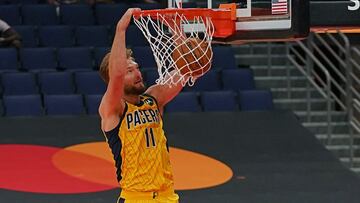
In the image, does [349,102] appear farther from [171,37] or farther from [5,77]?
[171,37]

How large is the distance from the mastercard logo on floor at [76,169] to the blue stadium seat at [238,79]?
1765 mm

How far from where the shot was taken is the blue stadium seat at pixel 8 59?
9.84 m

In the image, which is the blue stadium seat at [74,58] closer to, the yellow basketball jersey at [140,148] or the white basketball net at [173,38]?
the white basketball net at [173,38]

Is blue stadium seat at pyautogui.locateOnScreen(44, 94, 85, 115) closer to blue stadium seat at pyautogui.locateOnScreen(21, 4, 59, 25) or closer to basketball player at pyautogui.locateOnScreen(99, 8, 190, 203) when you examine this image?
blue stadium seat at pyautogui.locateOnScreen(21, 4, 59, 25)

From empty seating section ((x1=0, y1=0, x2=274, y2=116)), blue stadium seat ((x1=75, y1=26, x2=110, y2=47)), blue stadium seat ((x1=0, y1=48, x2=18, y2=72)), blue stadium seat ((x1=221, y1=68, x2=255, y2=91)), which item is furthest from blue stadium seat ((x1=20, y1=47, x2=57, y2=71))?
blue stadium seat ((x1=221, y1=68, x2=255, y2=91))

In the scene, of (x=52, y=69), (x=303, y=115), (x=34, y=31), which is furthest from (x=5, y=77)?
(x=303, y=115)

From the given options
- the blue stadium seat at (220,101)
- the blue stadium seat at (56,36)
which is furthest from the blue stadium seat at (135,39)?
the blue stadium seat at (220,101)

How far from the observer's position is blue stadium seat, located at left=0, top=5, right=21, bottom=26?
1099 cm

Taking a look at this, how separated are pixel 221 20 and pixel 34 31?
6.49 meters

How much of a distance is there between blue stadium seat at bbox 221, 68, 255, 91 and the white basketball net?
5.23 metres

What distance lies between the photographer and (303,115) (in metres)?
9.90

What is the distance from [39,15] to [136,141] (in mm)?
7331

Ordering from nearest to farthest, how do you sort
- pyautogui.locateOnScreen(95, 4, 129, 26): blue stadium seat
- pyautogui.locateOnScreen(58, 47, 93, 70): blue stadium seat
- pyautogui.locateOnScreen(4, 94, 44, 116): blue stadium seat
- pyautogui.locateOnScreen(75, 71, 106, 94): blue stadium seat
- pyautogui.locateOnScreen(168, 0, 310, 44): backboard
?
pyautogui.locateOnScreen(168, 0, 310, 44): backboard, pyautogui.locateOnScreen(4, 94, 44, 116): blue stadium seat, pyautogui.locateOnScreen(75, 71, 106, 94): blue stadium seat, pyautogui.locateOnScreen(58, 47, 93, 70): blue stadium seat, pyautogui.locateOnScreen(95, 4, 129, 26): blue stadium seat

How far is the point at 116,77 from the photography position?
381 cm
